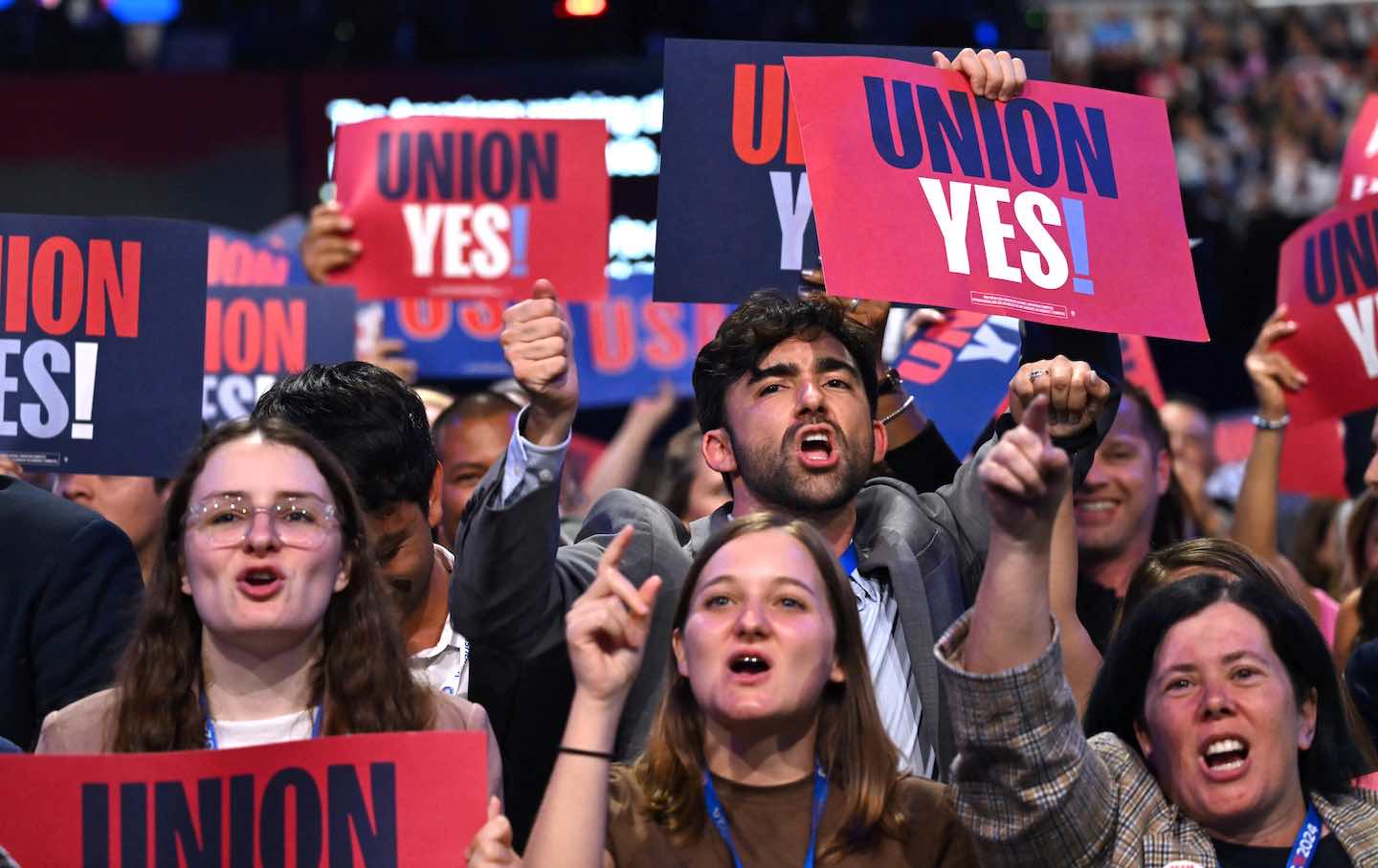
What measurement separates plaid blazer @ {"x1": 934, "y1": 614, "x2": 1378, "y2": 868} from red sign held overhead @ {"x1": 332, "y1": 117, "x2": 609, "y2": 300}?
3154 mm

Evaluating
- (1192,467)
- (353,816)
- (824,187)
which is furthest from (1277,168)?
(353,816)

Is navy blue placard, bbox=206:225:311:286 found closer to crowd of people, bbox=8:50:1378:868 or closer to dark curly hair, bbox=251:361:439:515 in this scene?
crowd of people, bbox=8:50:1378:868

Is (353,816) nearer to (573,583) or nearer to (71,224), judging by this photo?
(573,583)

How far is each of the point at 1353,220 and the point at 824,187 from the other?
2.05 m

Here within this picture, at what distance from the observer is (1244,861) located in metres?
3.06

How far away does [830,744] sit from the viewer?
10.2 feet

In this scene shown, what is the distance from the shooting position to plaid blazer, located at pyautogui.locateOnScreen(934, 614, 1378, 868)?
279cm

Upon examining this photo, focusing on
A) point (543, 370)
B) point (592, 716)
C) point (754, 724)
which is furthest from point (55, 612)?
point (754, 724)

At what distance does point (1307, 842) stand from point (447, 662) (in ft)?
4.74

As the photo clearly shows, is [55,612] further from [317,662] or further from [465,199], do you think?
[465,199]

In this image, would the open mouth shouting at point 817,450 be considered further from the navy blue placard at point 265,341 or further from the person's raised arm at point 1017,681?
the navy blue placard at point 265,341

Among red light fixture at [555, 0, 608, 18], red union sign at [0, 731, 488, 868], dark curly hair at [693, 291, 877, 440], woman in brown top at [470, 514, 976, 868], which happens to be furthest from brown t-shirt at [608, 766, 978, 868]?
red light fixture at [555, 0, 608, 18]

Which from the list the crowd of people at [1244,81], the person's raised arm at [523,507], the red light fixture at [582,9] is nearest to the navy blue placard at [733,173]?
the person's raised arm at [523,507]

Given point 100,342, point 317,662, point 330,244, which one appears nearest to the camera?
point 317,662
